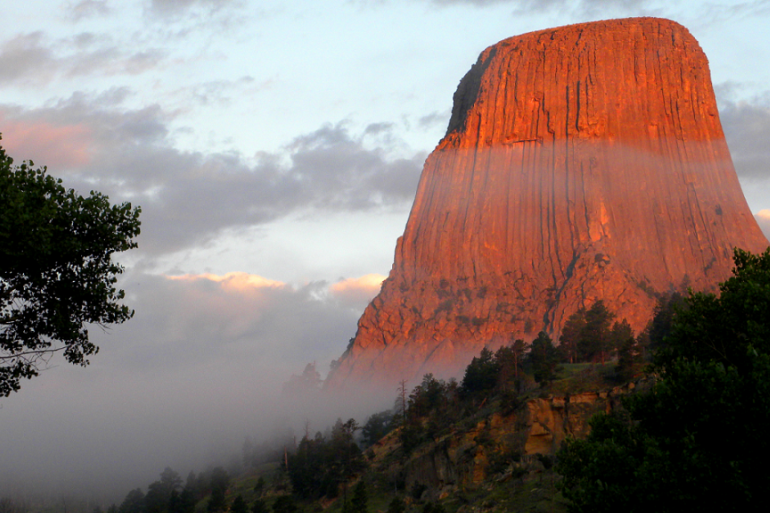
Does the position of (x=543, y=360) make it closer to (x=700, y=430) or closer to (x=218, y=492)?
(x=218, y=492)

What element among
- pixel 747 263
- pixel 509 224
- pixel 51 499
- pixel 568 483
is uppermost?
pixel 509 224

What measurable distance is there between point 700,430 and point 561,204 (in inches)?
4260

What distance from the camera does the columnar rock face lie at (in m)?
116

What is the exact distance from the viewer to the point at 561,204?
124562 mm

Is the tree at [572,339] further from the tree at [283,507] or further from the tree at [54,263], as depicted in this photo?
the tree at [54,263]

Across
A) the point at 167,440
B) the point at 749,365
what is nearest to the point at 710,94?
the point at 749,365

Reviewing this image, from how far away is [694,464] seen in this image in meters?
18.7

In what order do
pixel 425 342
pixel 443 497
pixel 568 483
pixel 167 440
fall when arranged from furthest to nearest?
pixel 167 440 → pixel 425 342 → pixel 443 497 → pixel 568 483

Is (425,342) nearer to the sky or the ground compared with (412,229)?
nearer to the ground

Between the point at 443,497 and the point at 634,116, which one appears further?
the point at 634,116

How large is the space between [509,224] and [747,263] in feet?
339

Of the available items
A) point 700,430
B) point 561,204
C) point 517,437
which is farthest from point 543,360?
point 700,430

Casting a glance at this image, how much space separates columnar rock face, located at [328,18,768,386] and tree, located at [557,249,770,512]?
290 feet

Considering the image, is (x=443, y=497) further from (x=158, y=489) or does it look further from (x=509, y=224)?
(x=509, y=224)
